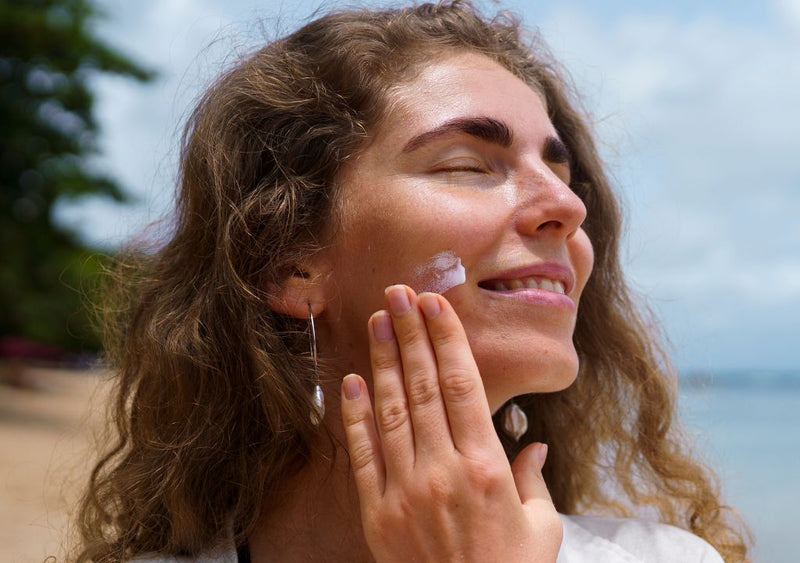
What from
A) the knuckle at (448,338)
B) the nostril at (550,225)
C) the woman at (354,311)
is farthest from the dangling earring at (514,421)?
the knuckle at (448,338)

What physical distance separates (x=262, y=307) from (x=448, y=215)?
2.32 feet

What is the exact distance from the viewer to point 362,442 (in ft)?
7.55

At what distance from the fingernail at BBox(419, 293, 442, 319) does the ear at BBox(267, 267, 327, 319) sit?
22.8 inches

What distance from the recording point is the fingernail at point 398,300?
229cm

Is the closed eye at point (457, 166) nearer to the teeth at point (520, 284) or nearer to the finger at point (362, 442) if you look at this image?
the teeth at point (520, 284)

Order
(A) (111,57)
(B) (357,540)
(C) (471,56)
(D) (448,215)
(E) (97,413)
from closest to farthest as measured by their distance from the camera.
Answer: (D) (448,215) → (B) (357,540) → (C) (471,56) → (E) (97,413) → (A) (111,57)

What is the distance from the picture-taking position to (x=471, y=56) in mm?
2959

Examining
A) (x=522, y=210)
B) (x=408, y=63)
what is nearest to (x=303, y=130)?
(x=408, y=63)

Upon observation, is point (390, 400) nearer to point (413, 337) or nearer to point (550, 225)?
point (413, 337)

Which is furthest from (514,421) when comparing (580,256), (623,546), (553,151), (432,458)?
(432,458)

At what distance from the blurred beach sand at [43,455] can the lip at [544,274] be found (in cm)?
183

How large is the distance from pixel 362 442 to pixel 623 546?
3.67 ft

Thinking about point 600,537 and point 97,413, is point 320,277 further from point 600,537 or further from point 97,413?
point 97,413

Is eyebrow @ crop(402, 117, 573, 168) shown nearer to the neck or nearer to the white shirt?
the neck
